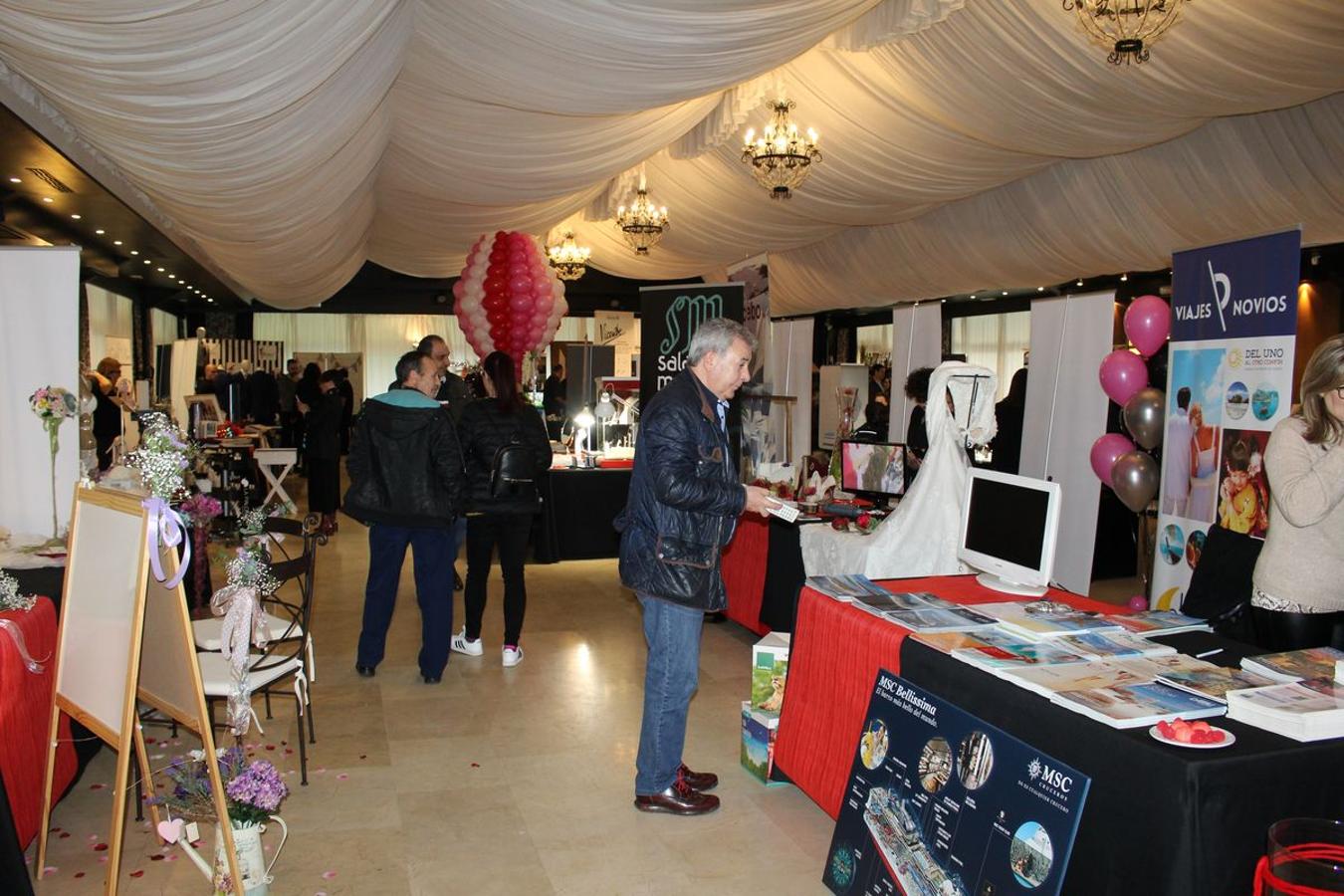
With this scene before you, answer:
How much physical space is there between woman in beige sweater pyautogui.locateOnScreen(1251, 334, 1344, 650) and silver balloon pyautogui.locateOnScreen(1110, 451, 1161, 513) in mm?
2515

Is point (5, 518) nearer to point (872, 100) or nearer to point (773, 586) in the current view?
point (773, 586)

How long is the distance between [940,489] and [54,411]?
355 cm

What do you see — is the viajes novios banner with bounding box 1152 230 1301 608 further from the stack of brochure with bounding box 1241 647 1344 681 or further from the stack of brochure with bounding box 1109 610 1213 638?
the stack of brochure with bounding box 1241 647 1344 681

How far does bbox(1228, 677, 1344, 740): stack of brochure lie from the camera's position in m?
1.92

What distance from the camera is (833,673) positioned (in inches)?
119

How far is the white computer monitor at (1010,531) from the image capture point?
2.92 meters

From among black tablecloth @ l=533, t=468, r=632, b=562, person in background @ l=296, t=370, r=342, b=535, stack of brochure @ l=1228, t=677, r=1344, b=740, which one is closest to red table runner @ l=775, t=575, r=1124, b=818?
stack of brochure @ l=1228, t=677, r=1344, b=740

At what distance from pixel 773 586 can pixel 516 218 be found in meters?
5.55

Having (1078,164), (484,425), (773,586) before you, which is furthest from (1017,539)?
(1078,164)

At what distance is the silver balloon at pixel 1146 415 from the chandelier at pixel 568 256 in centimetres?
839

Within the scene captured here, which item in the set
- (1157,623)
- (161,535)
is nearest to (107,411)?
(161,535)

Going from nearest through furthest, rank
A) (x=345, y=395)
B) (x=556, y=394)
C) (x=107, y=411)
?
(x=107, y=411) < (x=556, y=394) < (x=345, y=395)

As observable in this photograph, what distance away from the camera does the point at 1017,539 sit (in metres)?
3.04

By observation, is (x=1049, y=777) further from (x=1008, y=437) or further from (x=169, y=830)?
(x=1008, y=437)
